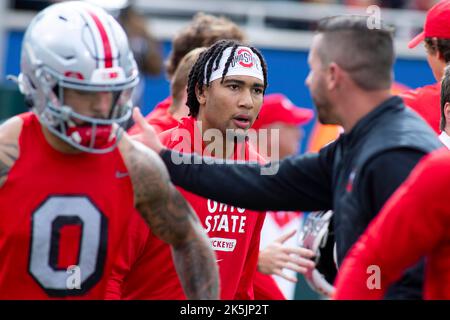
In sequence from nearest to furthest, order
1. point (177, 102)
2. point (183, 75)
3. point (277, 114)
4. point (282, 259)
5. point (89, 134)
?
point (89, 134) < point (282, 259) < point (183, 75) < point (177, 102) < point (277, 114)

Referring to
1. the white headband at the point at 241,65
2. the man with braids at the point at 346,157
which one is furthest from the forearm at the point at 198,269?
the white headband at the point at 241,65

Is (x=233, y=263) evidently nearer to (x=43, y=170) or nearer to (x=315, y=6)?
(x=43, y=170)

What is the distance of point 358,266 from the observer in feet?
12.9

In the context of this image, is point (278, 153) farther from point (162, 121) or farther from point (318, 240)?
point (318, 240)

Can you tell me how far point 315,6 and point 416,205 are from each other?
8994mm

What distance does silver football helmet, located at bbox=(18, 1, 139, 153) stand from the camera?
169 inches

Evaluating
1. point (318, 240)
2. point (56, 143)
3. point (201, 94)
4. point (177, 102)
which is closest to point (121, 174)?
point (56, 143)

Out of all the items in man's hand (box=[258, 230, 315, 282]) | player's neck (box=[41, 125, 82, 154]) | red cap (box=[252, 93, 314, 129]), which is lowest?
man's hand (box=[258, 230, 315, 282])

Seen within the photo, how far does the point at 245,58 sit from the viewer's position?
5.70 meters

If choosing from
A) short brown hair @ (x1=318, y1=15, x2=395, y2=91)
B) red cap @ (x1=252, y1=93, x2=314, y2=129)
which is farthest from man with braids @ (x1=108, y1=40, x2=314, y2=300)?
red cap @ (x1=252, y1=93, x2=314, y2=129)

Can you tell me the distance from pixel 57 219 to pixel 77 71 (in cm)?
61

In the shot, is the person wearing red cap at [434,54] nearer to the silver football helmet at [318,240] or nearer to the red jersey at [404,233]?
the silver football helmet at [318,240]

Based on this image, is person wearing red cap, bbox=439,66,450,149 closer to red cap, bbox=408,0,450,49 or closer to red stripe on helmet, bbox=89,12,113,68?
red cap, bbox=408,0,450,49

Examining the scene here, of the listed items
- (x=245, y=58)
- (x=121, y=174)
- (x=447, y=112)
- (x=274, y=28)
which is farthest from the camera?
(x=274, y=28)
